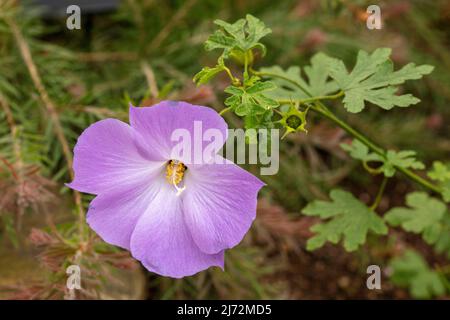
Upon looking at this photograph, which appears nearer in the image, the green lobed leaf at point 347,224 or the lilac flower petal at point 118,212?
the lilac flower petal at point 118,212

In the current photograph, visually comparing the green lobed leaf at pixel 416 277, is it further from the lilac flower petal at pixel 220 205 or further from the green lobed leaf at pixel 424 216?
the lilac flower petal at pixel 220 205

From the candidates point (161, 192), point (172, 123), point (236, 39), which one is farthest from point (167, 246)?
point (236, 39)

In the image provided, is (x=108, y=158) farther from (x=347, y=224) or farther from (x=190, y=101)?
(x=347, y=224)

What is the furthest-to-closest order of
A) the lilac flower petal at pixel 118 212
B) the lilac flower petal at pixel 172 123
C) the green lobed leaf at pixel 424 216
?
the green lobed leaf at pixel 424 216, the lilac flower petal at pixel 118 212, the lilac flower petal at pixel 172 123

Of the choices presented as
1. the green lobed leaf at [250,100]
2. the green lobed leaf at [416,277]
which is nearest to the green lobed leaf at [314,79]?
the green lobed leaf at [250,100]

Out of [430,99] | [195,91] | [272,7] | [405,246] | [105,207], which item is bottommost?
[105,207]
